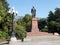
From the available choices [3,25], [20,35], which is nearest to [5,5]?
[3,25]

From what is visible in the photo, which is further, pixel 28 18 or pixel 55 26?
pixel 28 18

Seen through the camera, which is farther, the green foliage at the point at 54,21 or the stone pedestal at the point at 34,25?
the green foliage at the point at 54,21

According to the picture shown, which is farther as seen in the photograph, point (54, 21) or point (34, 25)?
point (54, 21)

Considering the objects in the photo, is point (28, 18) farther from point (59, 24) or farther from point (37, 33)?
point (37, 33)

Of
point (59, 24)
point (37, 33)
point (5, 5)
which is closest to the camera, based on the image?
point (37, 33)

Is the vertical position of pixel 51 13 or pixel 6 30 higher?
pixel 51 13

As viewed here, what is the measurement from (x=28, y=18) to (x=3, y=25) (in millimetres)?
30124

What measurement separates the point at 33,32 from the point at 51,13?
19.2 metres

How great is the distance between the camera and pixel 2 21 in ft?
145

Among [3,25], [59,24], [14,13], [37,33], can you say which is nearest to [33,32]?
[37,33]

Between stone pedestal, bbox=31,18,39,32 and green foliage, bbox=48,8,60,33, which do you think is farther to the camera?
green foliage, bbox=48,8,60,33

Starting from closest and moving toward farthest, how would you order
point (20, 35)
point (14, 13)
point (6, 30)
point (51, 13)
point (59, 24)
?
1. point (14, 13)
2. point (20, 35)
3. point (6, 30)
4. point (59, 24)
5. point (51, 13)

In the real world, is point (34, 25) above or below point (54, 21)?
below

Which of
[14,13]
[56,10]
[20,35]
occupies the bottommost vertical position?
[20,35]
